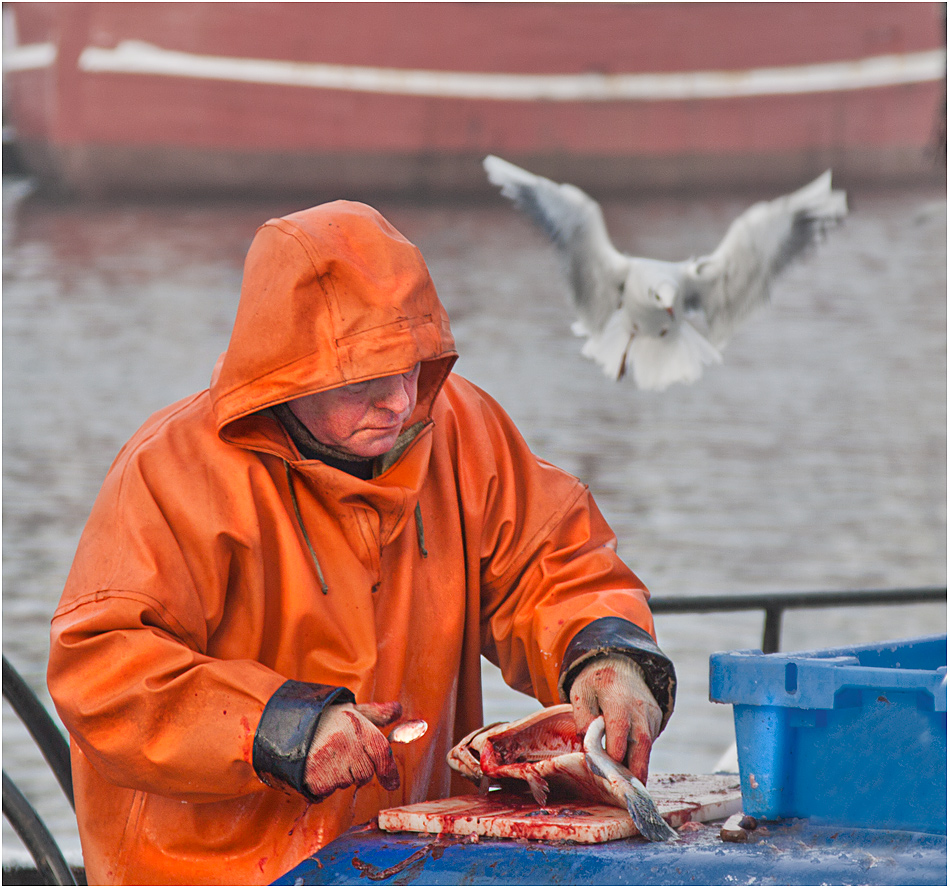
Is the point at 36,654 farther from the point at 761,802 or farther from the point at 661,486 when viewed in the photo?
the point at 661,486

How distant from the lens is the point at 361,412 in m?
1.69

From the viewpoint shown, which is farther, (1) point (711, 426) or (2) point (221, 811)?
(1) point (711, 426)

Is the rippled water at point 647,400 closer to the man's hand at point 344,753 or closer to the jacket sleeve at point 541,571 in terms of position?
the jacket sleeve at point 541,571

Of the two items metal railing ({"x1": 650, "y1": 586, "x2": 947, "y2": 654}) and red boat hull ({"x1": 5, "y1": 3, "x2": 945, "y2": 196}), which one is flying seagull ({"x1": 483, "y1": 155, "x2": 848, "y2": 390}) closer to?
metal railing ({"x1": 650, "y1": 586, "x2": 947, "y2": 654})

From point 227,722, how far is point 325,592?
0.23m

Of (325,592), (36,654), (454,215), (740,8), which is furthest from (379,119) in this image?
(325,592)

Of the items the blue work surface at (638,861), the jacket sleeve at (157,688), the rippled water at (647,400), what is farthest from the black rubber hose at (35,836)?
the rippled water at (647,400)

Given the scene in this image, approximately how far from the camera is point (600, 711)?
1760mm

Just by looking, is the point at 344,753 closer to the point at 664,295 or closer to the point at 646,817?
the point at 646,817

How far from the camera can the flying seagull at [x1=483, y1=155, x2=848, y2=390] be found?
5.60 meters

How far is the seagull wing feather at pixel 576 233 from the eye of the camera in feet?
18.9

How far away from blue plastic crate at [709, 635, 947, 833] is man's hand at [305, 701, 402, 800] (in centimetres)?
44

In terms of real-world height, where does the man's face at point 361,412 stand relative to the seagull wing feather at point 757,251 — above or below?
below

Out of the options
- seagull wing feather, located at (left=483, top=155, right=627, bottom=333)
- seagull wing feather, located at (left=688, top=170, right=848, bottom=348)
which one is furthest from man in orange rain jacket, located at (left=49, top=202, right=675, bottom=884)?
seagull wing feather, located at (left=483, top=155, right=627, bottom=333)
